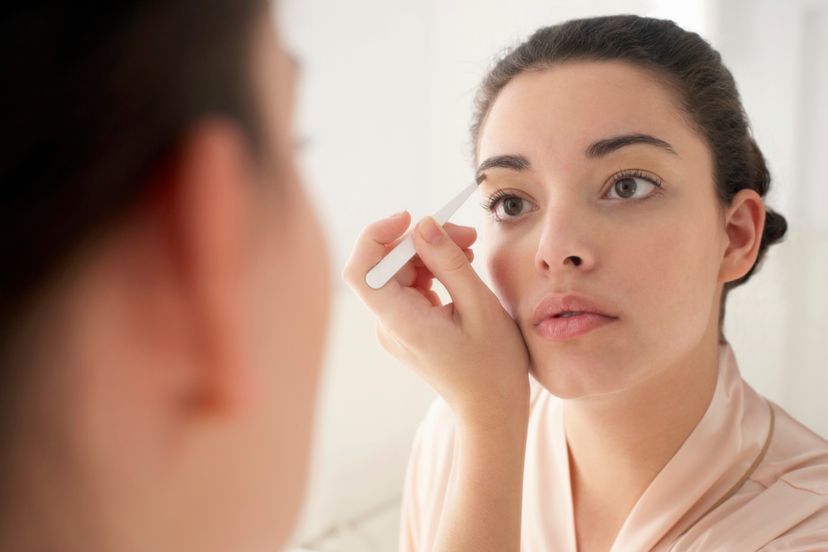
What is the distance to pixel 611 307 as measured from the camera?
875 millimetres

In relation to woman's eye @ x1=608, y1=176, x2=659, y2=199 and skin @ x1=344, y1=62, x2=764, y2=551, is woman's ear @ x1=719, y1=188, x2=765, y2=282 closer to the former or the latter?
skin @ x1=344, y1=62, x2=764, y2=551

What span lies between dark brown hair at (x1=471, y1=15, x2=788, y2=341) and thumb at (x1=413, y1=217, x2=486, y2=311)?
0.27m

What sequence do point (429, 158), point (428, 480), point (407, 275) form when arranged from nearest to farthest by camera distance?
point (407, 275), point (428, 480), point (429, 158)

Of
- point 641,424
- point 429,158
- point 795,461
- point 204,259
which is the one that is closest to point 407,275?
point 641,424

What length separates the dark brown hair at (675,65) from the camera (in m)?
0.98

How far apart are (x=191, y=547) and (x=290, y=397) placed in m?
0.07

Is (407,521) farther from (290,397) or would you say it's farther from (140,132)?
(140,132)

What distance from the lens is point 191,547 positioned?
340 millimetres

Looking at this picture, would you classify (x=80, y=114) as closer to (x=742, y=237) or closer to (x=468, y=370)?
(x=468, y=370)

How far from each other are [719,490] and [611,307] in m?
0.28

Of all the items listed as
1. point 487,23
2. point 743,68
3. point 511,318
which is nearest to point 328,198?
point 487,23

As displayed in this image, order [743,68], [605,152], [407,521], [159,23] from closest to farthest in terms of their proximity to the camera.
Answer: [159,23] → [605,152] → [407,521] → [743,68]

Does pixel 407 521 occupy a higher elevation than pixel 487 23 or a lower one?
lower

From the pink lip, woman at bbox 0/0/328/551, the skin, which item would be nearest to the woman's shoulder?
the skin
